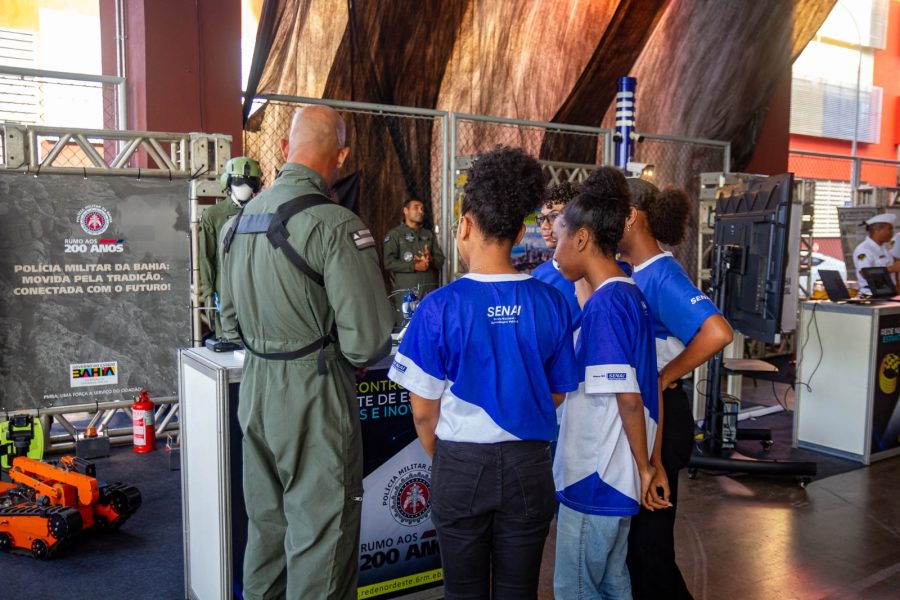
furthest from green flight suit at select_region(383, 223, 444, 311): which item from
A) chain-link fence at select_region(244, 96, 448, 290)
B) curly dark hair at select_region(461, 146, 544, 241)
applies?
curly dark hair at select_region(461, 146, 544, 241)

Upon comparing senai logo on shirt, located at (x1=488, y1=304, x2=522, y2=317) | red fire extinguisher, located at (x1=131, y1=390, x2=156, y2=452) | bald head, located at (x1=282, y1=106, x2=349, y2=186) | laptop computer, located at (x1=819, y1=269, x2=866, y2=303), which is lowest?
red fire extinguisher, located at (x1=131, y1=390, x2=156, y2=452)

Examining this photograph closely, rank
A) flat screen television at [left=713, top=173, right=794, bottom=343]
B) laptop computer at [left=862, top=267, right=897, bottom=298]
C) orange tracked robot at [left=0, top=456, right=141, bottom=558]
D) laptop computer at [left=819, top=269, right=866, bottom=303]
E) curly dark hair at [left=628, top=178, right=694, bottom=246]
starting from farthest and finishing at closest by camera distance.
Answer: laptop computer at [left=862, top=267, right=897, bottom=298], laptop computer at [left=819, top=269, right=866, bottom=303], flat screen television at [left=713, top=173, right=794, bottom=343], orange tracked robot at [left=0, top=456, right=141, bottom=558], curly dark hair at [left=628, top=178, right=694, bottom=246]

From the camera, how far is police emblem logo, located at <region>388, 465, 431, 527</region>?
8.96 feet

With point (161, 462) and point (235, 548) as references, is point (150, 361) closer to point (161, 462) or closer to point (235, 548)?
point (161, 462)

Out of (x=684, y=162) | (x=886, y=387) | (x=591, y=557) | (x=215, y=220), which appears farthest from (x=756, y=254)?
(x=684, y=162)

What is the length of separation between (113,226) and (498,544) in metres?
4.32

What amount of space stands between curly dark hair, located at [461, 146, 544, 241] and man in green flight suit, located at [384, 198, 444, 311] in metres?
5.03

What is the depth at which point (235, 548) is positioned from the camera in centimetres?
250

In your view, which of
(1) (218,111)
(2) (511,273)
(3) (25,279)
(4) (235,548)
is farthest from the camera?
(1) (218,111)

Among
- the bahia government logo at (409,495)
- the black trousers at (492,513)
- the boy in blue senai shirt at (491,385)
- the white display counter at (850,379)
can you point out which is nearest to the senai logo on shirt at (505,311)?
the boy in blue senai shirt at (491,385)

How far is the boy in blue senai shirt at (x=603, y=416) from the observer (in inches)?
74.7

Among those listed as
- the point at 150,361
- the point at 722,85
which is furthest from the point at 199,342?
the point at 722,85

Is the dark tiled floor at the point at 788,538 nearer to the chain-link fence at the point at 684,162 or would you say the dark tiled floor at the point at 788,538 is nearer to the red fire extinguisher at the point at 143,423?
the red fire extinguisher at the point at 143,423

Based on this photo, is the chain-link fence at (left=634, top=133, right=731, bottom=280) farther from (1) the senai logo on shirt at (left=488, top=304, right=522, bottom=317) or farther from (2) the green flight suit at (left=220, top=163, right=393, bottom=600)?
(1) the senai logo on shirt at (left=488, top=304, right=522, bottom=317)
